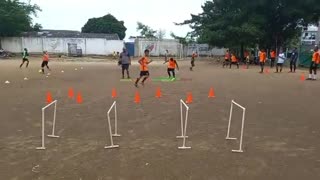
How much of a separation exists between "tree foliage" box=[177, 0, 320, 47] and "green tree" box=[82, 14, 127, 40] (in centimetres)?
4312

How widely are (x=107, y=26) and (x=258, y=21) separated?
50932 millimetres

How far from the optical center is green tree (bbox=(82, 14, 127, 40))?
291 ft

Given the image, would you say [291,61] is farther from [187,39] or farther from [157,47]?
[187,39]

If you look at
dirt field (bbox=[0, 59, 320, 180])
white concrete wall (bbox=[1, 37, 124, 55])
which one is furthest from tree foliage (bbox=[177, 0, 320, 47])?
dirt field (bbox=[0, 59, 320, 180])

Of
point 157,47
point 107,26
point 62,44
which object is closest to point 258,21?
point 157,47

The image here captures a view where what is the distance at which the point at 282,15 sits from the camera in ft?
143

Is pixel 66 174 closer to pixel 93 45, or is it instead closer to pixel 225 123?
pixel 225 123

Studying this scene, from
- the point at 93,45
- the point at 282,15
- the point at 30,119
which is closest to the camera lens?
the point at 30,119

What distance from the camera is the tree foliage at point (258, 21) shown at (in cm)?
4119

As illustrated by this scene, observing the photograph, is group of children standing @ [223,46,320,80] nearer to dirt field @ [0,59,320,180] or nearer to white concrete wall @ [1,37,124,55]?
dirt field @ [0,59,320,180]

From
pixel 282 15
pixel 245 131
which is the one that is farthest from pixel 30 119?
A: pixel 282 15

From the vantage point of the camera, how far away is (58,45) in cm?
6344

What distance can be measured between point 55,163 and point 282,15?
40.1 meters

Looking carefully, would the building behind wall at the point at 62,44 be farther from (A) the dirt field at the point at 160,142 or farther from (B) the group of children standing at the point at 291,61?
(A) the dirt field at the point at 160,142
